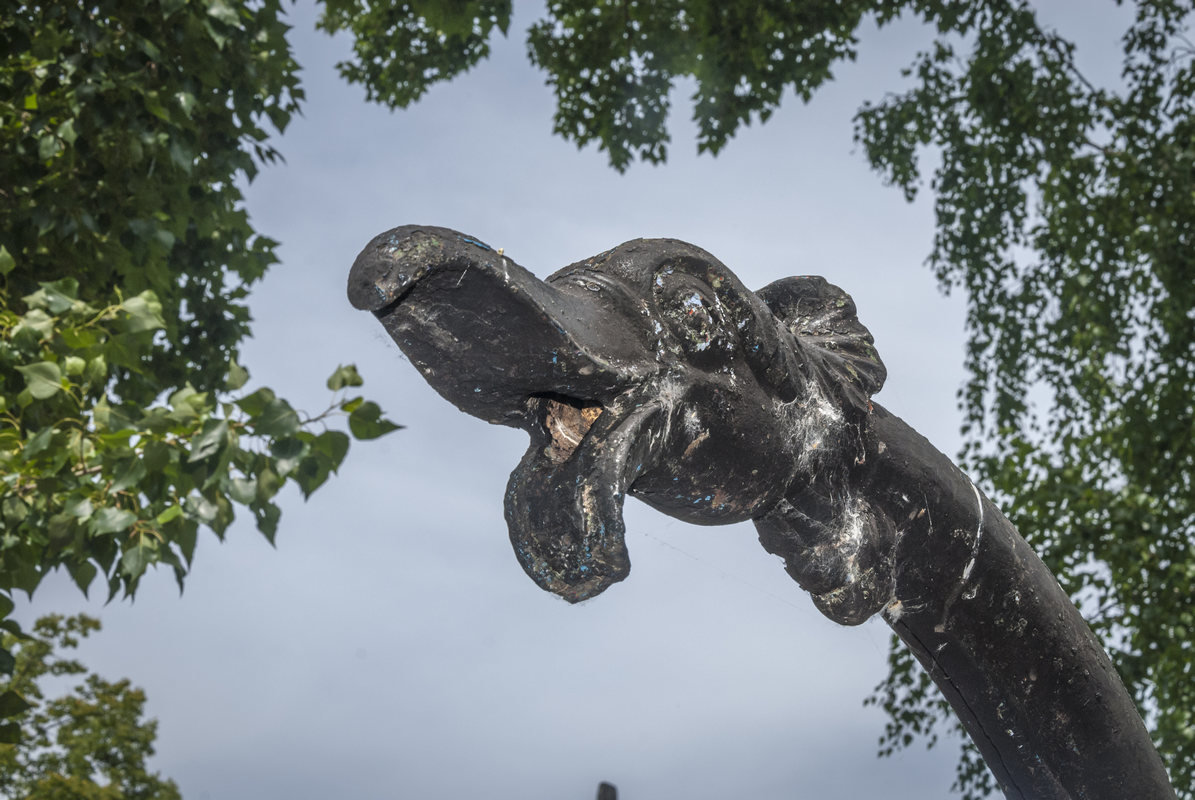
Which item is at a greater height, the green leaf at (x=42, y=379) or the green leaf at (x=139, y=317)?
the green leaf at (x=139, y=317)

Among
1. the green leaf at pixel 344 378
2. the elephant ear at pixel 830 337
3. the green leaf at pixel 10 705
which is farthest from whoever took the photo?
the green leaf at pixel 10 705

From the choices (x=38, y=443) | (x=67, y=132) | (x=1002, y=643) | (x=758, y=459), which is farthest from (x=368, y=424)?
(x=67, y=132)

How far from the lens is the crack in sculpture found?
855mm

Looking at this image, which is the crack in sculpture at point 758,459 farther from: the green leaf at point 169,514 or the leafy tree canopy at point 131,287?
the green leaf at point 169,514

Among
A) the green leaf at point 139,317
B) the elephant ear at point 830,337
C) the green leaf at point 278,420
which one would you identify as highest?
the green leaf at point 139,317

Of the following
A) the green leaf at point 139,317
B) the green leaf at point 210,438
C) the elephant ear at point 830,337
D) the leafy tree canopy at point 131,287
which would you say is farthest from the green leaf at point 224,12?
the elephant ear at point 830,337

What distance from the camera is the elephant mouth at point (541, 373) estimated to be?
2.67 feet

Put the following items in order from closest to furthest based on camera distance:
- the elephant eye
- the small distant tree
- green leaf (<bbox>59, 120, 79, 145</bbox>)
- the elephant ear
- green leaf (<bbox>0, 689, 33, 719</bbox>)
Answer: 1. the elephant eye
2. the elephant ear
3. green leaf (<bbox>0, 689, 33, 719</bbox>)
4. green leaf (<bbox>59, 120, 79, 145</bbox>)
5. the small distant tree

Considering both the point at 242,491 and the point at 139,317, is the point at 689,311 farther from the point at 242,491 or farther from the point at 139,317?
the point at 139,317

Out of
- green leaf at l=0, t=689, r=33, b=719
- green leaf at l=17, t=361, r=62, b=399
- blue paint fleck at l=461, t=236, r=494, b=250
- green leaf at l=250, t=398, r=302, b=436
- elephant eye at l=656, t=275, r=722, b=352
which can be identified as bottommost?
green leaf at l=0, t=689, r=33, b=719

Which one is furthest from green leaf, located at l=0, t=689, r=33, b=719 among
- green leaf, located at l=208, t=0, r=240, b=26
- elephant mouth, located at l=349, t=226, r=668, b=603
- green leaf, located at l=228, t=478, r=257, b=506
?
green leaf, located at l=208, t=0, r=240, b=26

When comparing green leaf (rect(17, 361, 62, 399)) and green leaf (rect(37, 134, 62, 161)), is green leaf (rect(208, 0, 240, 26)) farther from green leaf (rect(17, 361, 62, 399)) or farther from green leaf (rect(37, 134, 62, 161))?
green leaf (rect(17, 361, 62, 399))

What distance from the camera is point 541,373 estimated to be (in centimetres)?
88

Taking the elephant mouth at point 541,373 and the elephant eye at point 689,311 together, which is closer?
the elephant mouth at point 541,373
